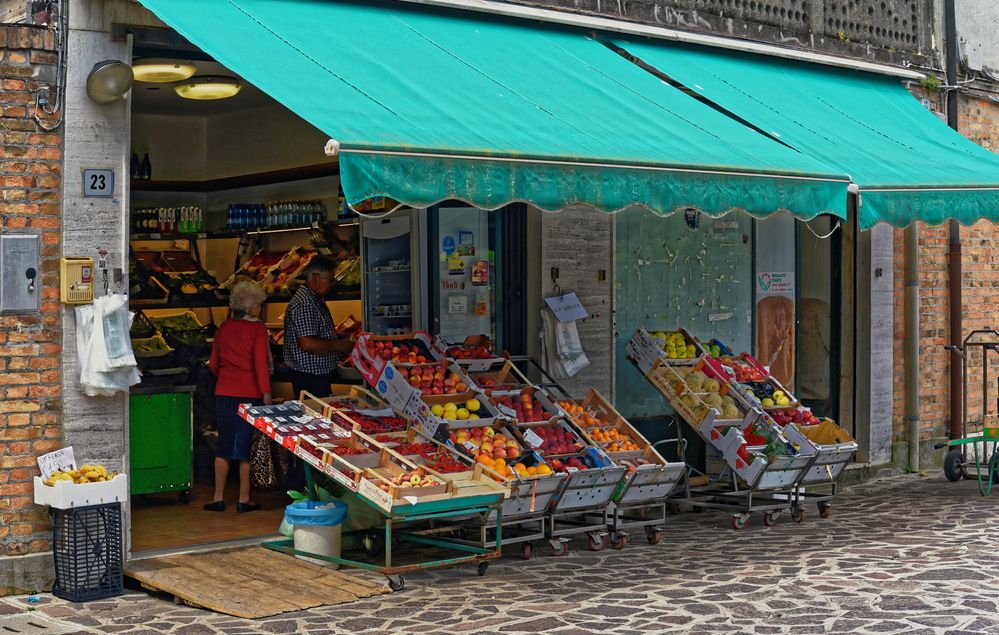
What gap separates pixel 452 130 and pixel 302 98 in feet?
3.14

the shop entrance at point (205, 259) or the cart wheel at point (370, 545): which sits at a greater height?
the shop entrance at point (205, 259)

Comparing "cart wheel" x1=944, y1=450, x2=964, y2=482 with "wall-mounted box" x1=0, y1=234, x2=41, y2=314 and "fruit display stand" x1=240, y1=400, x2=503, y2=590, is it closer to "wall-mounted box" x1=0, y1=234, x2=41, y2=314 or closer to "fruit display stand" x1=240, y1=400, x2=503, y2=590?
"fruit display stand" x1=240, y1=400, x2=503, y2=590

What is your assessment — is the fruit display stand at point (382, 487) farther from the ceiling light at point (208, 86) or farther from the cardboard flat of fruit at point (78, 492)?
the ceiling light at point (208, 86)

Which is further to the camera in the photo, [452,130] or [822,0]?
[822,0]

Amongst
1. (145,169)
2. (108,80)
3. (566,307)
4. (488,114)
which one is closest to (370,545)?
(566,307)

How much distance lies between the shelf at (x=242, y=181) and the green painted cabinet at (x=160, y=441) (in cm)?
303

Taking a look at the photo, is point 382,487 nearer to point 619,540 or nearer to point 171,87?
point 619,540

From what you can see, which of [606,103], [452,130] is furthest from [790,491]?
[452,130]

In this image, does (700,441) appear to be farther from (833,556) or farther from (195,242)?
(195,242)

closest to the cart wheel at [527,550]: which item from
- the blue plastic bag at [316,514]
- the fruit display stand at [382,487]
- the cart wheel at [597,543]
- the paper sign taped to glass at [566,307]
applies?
the fruit display stand at [382,487]

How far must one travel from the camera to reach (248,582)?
879 centimetres

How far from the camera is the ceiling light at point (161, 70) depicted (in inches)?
438

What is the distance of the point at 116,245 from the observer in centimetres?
892

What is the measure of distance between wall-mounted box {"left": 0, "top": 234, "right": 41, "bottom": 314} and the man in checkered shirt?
3006mm
